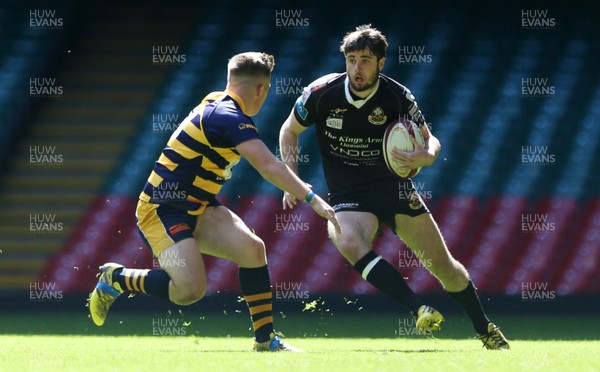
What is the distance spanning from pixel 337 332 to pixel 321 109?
2.55 m

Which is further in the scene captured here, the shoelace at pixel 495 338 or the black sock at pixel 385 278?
the shoelace at pixel 495 338

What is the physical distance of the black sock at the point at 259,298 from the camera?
21.1 ft

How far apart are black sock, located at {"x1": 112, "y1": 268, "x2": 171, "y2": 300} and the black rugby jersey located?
44.6 inches

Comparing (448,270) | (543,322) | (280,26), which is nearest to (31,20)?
(280,26)

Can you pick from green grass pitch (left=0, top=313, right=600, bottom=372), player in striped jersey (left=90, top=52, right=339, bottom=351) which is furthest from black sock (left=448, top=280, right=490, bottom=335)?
player in striped jersey (left=90, top=52, right=339, bottom=351)

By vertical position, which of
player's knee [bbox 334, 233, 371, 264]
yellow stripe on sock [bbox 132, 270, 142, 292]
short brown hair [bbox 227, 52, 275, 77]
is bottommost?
yellow stripe on sock [bbox 132, 270, 142, 292]

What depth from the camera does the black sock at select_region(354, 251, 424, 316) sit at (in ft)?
20.6

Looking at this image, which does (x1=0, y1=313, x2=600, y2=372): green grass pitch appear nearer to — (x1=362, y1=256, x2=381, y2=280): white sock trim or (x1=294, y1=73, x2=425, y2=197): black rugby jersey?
(x1=362, y1=256, x2=381, y2=280): white sock trim

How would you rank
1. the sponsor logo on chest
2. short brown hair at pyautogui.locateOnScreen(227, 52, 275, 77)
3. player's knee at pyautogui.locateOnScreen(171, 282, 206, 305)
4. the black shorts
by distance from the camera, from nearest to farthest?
player's knee at pyautogui.locateOnScreen(171, 282, 206, 305), short brown hair at pyautogui.locateOnScreen(227, 52, 275, 77), the black shorts, the sponsor logo on chest

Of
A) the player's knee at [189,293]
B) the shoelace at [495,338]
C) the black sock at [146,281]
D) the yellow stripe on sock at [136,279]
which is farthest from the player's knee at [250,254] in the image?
the shoelace at [495,338]

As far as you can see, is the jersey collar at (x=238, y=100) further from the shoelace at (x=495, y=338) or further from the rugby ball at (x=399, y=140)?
the shoelace at (x=495, y=338)

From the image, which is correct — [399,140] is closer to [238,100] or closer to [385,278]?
[385,278]

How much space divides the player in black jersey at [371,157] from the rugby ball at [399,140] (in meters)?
0.05

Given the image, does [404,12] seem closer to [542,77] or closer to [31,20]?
[542,77]
